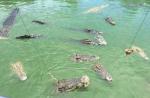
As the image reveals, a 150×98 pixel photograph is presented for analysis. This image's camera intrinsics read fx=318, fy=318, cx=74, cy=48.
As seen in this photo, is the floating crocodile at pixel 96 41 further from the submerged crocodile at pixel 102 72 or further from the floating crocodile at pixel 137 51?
the submerged crocodile at pixel 102 72

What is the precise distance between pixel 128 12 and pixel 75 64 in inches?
371

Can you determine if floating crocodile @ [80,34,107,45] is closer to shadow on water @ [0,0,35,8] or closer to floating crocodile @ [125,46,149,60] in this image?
floating crocodile @ [125,46,149,60]

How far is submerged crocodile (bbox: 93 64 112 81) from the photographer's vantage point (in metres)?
14.0

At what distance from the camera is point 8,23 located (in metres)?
19.7

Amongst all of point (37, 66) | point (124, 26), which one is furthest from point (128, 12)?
point (37, 66)

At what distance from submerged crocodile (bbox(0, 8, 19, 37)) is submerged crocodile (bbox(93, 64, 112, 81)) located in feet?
20.1

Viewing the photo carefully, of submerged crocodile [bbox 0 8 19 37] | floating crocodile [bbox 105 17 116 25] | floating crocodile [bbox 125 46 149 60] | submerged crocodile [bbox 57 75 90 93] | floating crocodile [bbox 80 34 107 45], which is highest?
submerged crocodile [bbox 57 75 90 93]

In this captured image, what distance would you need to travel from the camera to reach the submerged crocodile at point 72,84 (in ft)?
42.0

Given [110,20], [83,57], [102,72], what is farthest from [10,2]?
[102,72]

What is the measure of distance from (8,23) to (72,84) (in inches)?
329

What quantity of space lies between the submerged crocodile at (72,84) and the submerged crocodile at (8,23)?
6.40 m

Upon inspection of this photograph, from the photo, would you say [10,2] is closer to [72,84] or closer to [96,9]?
[96,9]

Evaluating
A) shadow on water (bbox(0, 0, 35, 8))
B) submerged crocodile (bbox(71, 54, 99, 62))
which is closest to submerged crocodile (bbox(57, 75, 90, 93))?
submerged crocodile (bbox(71, 54, 99, 62))

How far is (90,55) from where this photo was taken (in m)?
16.1
